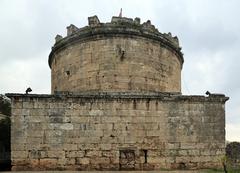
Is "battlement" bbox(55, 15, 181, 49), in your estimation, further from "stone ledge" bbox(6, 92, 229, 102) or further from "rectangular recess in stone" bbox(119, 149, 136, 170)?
"rectangular recess in stone" bbox(119, 149, 136, 170)

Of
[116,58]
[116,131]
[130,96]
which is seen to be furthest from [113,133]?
[116,58]

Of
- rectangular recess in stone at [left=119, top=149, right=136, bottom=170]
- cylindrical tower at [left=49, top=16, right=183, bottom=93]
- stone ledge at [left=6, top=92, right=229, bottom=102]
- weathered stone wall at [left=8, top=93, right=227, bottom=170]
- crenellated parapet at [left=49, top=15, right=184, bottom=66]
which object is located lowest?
rectangular recess in stone at [left=119, top=149, right=136, bottom=170]

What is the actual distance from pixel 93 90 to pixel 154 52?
2897 mm

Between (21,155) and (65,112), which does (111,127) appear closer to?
(65,112)

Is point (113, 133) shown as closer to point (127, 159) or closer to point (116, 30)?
point (127, 159)

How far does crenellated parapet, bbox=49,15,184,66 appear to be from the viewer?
1689 centimetres

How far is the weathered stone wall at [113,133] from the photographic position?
14.7 meters

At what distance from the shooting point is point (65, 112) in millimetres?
14969

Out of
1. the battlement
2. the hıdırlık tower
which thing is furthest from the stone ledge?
the battlement

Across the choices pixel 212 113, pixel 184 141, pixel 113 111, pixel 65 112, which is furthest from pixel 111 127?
pixel 212 113

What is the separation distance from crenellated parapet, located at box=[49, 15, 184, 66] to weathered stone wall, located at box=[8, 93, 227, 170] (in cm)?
298

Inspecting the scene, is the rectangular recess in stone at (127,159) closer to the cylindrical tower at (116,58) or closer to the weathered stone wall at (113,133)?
the weathered stone wall at (113,133)

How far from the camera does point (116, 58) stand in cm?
1672

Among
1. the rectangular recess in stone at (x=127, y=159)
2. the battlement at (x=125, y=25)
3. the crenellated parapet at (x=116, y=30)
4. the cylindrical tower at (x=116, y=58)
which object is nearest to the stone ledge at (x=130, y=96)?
the cylindrical tower at (x=116, y=58)
